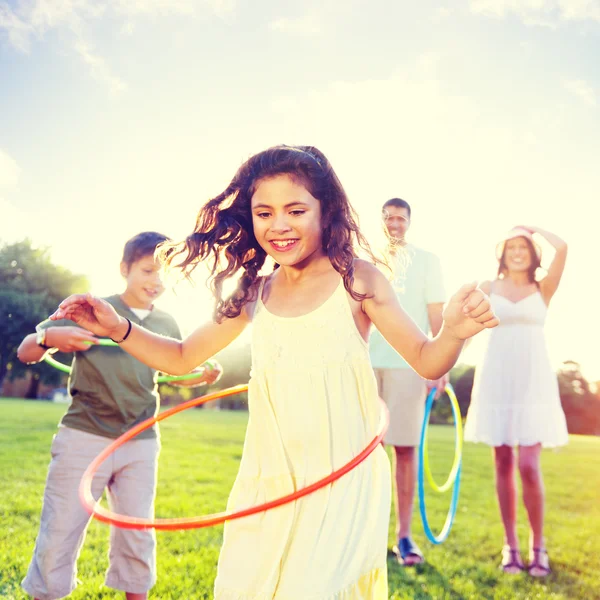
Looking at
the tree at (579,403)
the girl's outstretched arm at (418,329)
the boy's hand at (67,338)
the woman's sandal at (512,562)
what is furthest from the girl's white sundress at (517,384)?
the tree at (579,403)

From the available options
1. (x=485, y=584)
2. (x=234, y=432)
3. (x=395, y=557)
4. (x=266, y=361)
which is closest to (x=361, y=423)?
(x=266, y=361)

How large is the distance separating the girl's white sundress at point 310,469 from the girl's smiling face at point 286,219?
20cm

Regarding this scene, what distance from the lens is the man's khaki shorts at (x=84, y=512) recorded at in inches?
141

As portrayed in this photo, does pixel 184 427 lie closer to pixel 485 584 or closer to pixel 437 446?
pixel 437 446

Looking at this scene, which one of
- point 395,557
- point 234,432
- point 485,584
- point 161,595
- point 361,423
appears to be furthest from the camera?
point 234,432

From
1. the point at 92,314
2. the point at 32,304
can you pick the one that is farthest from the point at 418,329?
the point at 32,304

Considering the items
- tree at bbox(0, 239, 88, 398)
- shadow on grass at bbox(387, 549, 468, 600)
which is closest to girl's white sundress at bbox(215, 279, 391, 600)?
shadow on grass at bbox(387, 549, 468, 600)

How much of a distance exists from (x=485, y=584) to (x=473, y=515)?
3.03 meters

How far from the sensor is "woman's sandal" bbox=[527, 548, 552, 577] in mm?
5045

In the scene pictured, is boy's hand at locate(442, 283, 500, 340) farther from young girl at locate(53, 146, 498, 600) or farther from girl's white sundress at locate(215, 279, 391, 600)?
girl's white sundress at locate(215, 279, 391, 600)

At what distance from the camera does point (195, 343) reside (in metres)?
2.82

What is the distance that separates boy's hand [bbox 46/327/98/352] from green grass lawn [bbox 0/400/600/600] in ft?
4.81

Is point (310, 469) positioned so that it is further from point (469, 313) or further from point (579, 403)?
point (579, 403)

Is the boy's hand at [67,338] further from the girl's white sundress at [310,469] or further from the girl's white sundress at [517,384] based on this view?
the girl's white sundress at [517,384]
